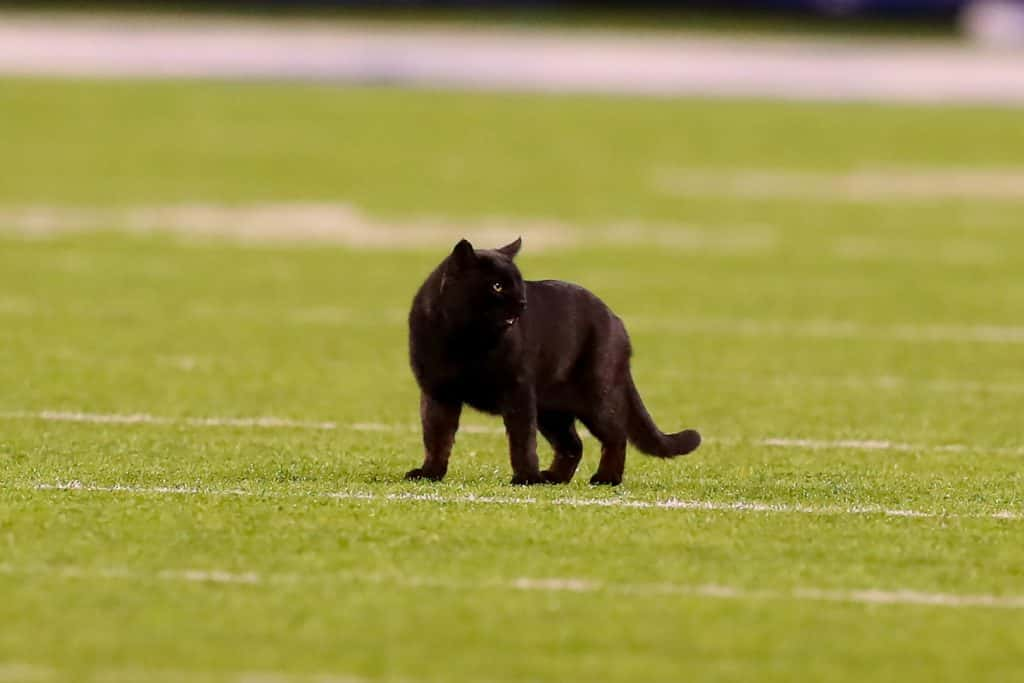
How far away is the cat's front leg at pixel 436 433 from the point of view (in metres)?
7.39

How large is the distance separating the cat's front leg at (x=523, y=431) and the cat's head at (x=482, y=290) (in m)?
0.23

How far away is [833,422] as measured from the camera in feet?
32.1

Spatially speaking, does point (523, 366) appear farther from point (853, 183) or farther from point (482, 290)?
point (853, 183)

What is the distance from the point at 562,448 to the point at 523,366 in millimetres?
637

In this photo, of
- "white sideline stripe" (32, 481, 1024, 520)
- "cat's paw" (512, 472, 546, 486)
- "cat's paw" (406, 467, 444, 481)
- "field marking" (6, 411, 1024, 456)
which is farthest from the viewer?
"field marking" (6, 411, 1024, 456)

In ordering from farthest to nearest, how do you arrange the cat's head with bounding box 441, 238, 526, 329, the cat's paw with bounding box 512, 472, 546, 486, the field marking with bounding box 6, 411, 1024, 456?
the field marking with bounding box 6, 411, 1024, 456, the cat's paw with bounding box 512, 472, 546, 486, the cat's head with bounding box 441, 238, 526, 329

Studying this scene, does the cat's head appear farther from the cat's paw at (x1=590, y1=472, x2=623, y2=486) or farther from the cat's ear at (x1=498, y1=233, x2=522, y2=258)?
the cat's paw at (x1=590, y1=472, x2=623, y2=486)

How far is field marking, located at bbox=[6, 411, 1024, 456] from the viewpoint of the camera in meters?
9.07

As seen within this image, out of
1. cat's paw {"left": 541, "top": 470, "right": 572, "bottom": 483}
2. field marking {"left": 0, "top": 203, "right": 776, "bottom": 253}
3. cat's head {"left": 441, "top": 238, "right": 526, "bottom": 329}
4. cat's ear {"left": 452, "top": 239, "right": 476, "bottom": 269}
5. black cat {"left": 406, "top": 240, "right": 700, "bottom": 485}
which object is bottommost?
field marking {"left": 0, "top": 203, "right": 776, "bottom": 253}

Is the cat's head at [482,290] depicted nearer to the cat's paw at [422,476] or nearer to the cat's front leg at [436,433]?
the cat's front leg at [436,433]

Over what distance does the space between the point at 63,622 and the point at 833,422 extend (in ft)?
15.5

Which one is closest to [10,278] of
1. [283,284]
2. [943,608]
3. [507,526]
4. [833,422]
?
[283,284]

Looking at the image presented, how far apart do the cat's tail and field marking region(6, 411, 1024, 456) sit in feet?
4.06

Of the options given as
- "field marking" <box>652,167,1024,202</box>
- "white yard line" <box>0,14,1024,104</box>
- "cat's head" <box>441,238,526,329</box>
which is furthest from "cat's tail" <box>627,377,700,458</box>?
"white yard line" <box>0,14,1024,104</box>
